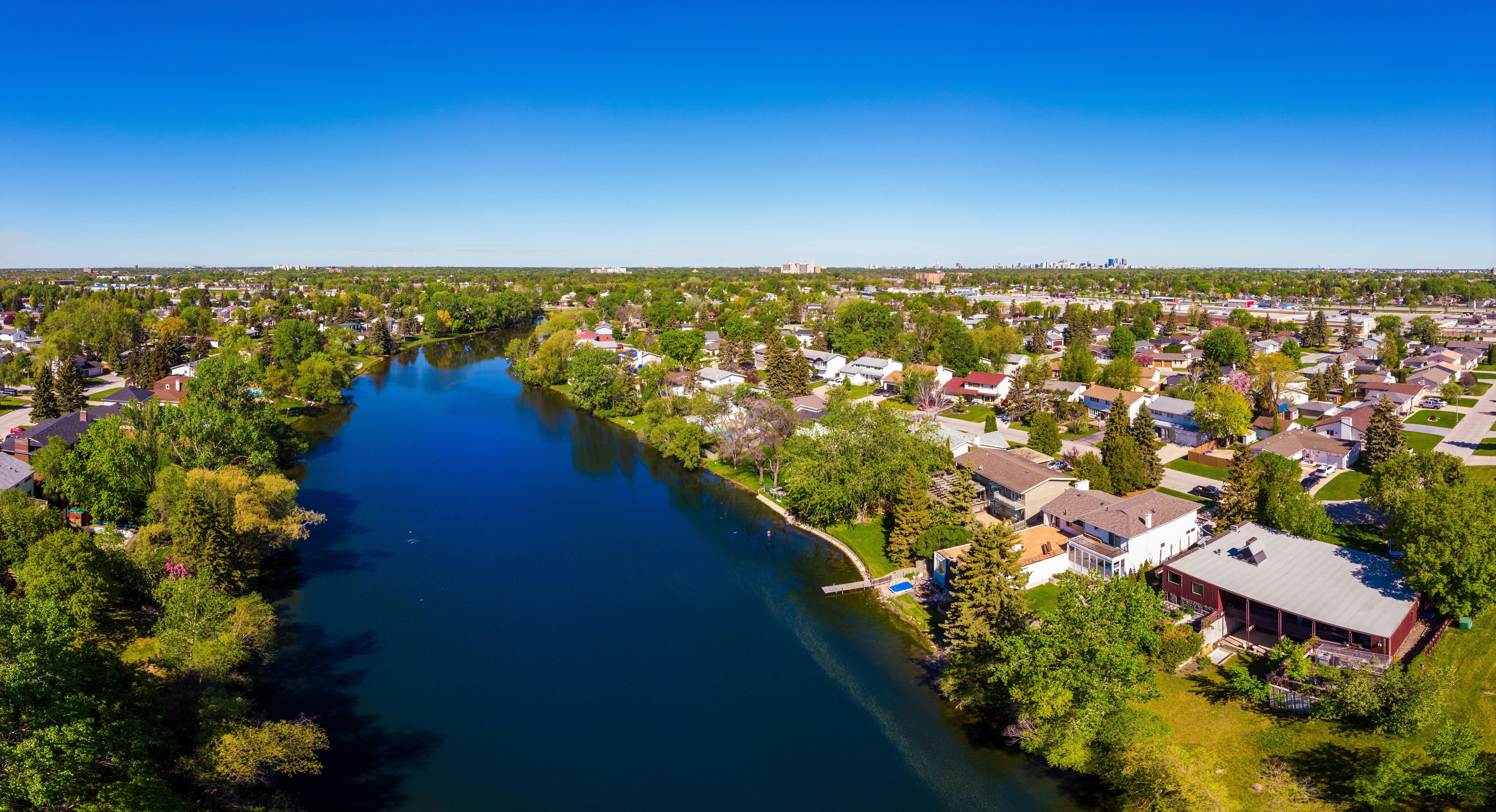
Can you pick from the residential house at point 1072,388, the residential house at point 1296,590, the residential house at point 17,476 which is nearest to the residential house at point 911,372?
the residential house at point 1072,388

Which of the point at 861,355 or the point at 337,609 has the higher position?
the point at 861,355

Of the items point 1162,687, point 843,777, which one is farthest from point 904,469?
point 843,777

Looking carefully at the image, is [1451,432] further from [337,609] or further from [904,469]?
[337,609]

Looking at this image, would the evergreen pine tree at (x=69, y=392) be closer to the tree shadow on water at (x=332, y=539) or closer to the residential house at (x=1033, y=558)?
the tree shadow on water at (x=332, y=539)

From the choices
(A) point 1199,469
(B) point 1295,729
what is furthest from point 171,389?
(A) point 1199,469

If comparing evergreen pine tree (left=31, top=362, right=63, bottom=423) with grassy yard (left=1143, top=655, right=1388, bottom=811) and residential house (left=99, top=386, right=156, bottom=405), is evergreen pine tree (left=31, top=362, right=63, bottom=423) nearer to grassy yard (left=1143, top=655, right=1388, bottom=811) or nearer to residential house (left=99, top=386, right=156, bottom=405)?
residential house (left=99, top=386, right=156, bottom=405)

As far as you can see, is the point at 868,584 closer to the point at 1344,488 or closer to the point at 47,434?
the point at 1344,488

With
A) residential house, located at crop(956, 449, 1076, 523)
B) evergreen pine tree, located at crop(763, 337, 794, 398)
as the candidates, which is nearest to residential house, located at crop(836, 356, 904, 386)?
→ evergreen pine tree, located at crop(763, 337, 794, 398)
